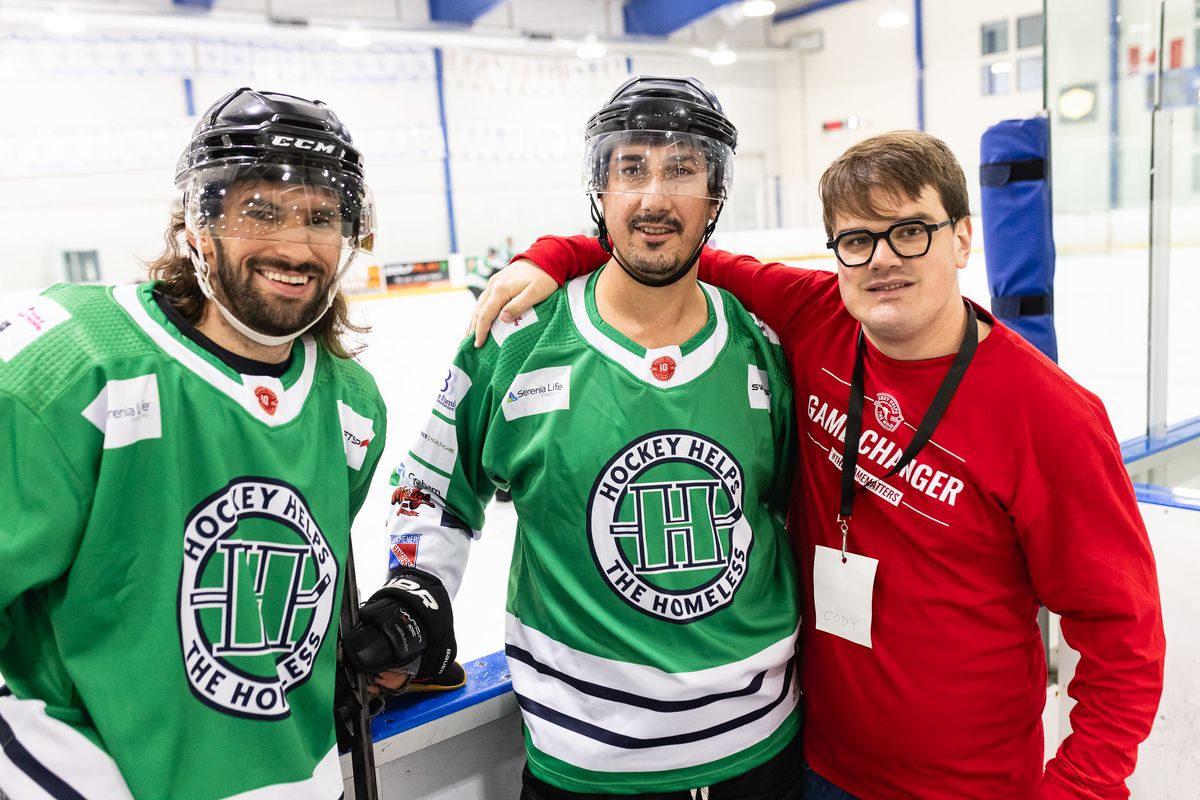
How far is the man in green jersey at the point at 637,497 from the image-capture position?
49.1 inches

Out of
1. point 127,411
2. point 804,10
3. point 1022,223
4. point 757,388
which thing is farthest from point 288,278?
point 804,10

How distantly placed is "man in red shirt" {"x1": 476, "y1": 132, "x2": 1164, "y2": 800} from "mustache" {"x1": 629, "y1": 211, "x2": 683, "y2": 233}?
20 centimetres

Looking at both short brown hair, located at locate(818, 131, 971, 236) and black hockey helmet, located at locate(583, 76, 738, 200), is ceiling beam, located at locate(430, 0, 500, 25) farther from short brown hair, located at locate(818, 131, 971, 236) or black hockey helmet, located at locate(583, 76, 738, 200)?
short brown hair, located at locate(818, 131, 971, 236)

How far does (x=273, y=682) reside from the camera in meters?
1.04

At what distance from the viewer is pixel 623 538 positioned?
1.25 metres

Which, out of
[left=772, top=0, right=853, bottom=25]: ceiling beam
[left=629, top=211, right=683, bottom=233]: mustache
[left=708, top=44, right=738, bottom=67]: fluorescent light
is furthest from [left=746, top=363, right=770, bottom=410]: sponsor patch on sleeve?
[left=772, top=0, right=853, bottom=25]: ceiling beam

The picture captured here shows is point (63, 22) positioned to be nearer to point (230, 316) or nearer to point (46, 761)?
point (230, 316)

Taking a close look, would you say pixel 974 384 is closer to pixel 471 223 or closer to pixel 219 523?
pixel 219 523

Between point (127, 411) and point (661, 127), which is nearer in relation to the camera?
point (127, 411)

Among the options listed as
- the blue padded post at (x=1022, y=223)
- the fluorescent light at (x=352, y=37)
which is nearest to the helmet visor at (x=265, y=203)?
the blue padded post at (x=1022, y=223)

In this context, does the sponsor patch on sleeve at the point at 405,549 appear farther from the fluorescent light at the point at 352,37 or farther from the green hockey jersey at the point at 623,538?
the fluorescent light at the point at 352,37

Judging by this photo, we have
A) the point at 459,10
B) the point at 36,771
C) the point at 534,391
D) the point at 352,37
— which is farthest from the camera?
the point at 459,10

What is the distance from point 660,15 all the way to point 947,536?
1327 cm

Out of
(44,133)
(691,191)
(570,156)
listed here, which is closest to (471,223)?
(570,156)
